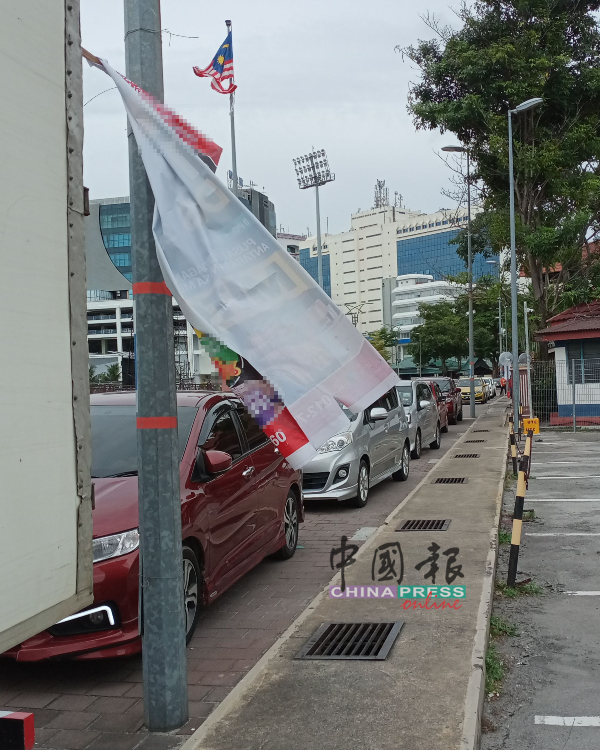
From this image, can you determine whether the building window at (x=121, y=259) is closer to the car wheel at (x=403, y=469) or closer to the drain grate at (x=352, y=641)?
the drain grate at (x=352, y=641)

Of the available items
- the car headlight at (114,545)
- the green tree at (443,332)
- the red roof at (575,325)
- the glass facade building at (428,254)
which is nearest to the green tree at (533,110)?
the red roof at (575,325)

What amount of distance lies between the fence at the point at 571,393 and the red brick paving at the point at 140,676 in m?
19.0

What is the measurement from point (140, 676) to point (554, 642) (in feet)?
9.26

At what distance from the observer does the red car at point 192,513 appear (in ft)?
15.2

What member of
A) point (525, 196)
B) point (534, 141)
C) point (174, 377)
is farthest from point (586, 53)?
point (174, 377)

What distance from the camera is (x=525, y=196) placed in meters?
27.8

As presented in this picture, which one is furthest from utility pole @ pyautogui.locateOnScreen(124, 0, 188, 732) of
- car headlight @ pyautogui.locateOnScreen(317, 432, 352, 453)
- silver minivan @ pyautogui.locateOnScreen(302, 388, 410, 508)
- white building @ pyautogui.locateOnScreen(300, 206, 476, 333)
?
white building @ pyautogui.locateOnScreen(300, 206, 476, 333)

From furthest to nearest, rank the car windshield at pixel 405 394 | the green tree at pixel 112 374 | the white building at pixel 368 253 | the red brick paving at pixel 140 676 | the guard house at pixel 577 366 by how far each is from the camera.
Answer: the white building at pixel 368 253, the green tree at pixel 112 374, the guard house at pixel 577 366, the car windshield at pixel 405 394, the red brick paving at pixel 140 676

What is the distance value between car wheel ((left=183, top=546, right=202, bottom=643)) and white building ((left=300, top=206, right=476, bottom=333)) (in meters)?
153

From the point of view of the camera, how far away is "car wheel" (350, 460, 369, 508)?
36.6 feet

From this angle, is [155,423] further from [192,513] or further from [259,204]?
[259,204]

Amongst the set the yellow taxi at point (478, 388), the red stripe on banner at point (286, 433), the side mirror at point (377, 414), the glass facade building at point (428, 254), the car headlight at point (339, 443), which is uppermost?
the glass facade building at point (428, 254)

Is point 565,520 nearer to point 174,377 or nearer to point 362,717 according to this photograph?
point 362,717

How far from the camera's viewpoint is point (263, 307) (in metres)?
3.29
